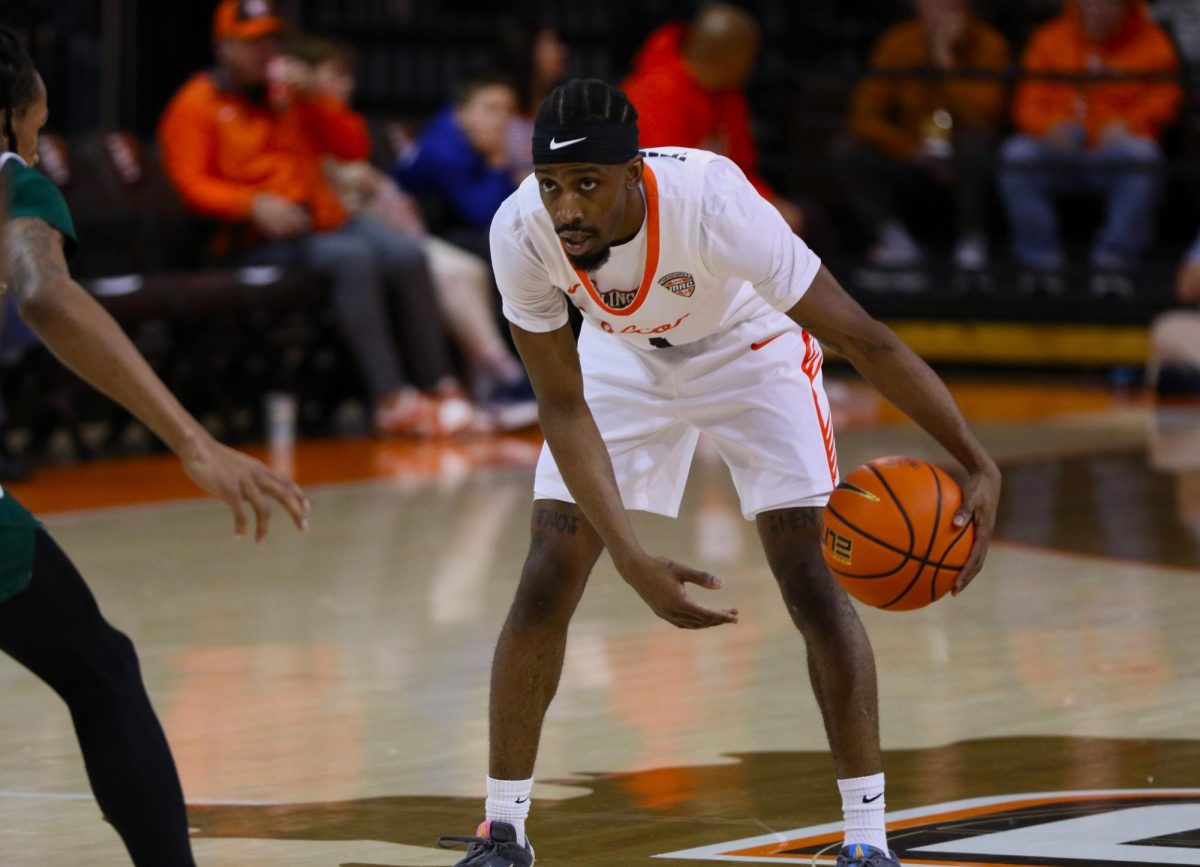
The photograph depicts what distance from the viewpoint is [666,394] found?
15.6ft

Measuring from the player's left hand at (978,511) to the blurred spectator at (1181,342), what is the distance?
812 cm

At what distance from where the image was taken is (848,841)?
172 inches

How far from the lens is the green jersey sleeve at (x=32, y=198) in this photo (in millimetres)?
3826

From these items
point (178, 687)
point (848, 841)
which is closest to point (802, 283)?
point (848, 841)

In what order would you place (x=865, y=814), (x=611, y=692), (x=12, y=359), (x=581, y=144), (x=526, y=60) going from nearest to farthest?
(x=581, y=144) → (x=865, y=814) → (x=611, y=692) → (x=12, y=359) → (x=526, y=60)

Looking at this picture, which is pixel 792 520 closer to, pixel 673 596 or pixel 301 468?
pixel 673 596

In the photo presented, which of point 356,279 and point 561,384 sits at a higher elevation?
point 561,384

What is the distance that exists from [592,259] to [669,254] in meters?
0.15

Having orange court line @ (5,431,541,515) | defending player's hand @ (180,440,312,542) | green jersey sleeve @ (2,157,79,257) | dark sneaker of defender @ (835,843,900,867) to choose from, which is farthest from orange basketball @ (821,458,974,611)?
orange court line @ (5,431,541,515)

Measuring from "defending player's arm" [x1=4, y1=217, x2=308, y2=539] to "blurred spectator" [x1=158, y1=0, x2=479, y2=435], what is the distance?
24.6 feet

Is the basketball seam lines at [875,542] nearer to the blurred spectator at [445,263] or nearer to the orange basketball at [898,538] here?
the orange basketball at [898,538]

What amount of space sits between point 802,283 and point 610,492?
1.75ft

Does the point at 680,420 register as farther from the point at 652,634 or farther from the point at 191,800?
the point at 652,634

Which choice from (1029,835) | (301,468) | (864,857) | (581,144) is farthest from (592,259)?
(301,468)
